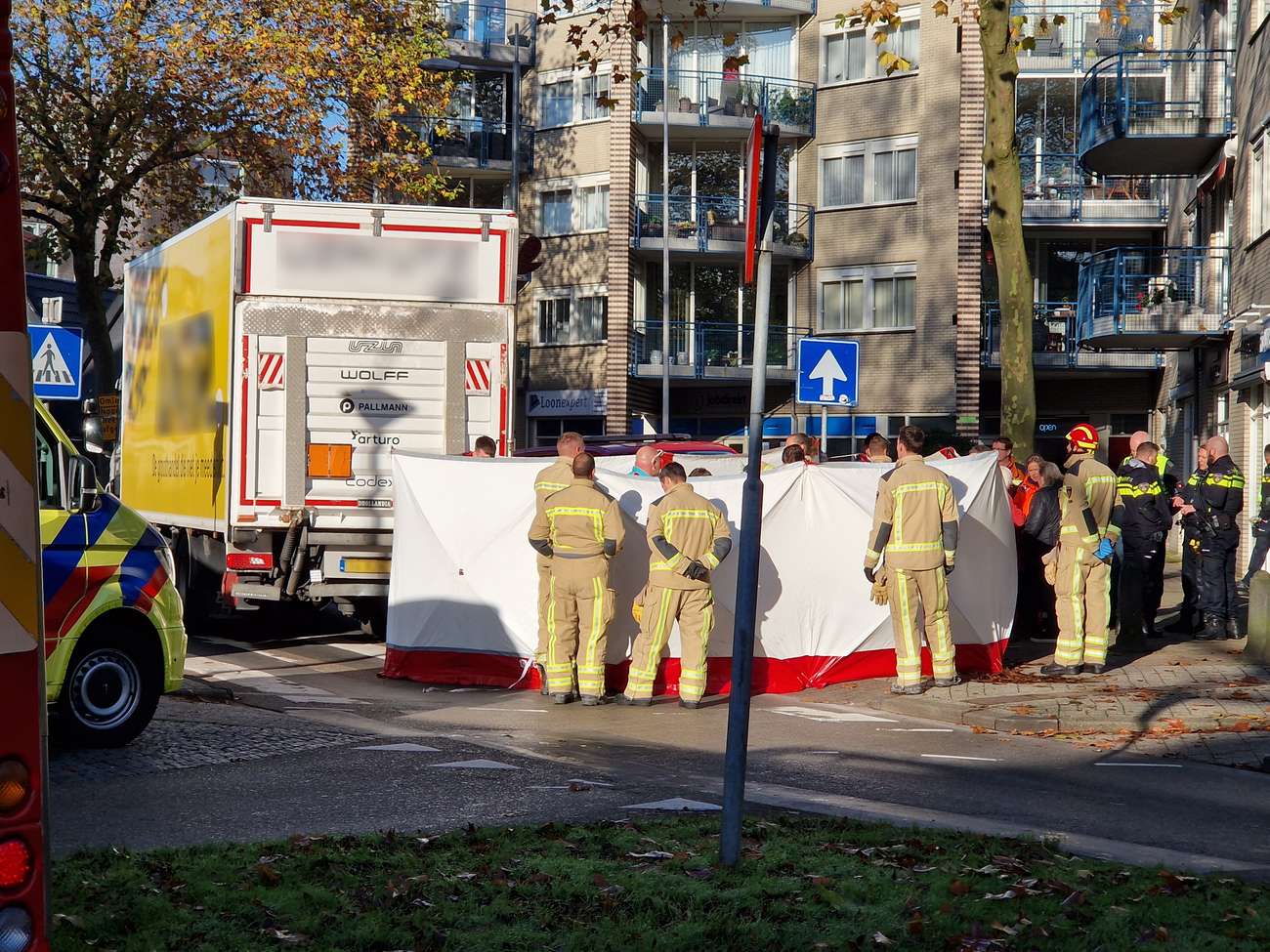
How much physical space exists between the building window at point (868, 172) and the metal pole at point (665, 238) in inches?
158

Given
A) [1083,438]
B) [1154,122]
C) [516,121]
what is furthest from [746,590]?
[516,121]

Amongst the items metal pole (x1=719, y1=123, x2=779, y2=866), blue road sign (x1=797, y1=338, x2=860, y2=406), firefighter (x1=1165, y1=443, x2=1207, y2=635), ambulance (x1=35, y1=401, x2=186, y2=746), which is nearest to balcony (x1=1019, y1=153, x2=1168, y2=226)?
blue road sign (x1=797, y1=338, x2=860, y2=406)

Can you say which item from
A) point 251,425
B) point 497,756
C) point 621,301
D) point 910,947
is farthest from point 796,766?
point 621,301

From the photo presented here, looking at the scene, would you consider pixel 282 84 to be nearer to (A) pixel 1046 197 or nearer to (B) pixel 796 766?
(B) pixel 796 766

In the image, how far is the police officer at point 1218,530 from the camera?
15070mm

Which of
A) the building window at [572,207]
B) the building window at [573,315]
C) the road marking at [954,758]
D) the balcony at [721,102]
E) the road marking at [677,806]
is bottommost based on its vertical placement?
the road marking at [954,758]

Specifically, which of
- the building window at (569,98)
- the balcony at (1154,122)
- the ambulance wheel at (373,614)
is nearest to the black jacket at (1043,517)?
the ambulance wheel at (373,614)

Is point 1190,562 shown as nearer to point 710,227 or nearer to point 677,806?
point 677,806

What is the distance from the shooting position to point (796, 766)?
8852 mm

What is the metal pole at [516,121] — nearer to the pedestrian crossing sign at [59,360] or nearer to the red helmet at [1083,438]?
the pedestrian crossing sign at [59,360]

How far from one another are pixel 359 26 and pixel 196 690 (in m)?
15.3

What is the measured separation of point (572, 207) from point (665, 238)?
3.24 m

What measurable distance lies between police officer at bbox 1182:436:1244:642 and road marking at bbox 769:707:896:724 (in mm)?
5350

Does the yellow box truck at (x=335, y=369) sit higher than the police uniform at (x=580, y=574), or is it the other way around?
the yellow box truck at (x=335, y=369)
